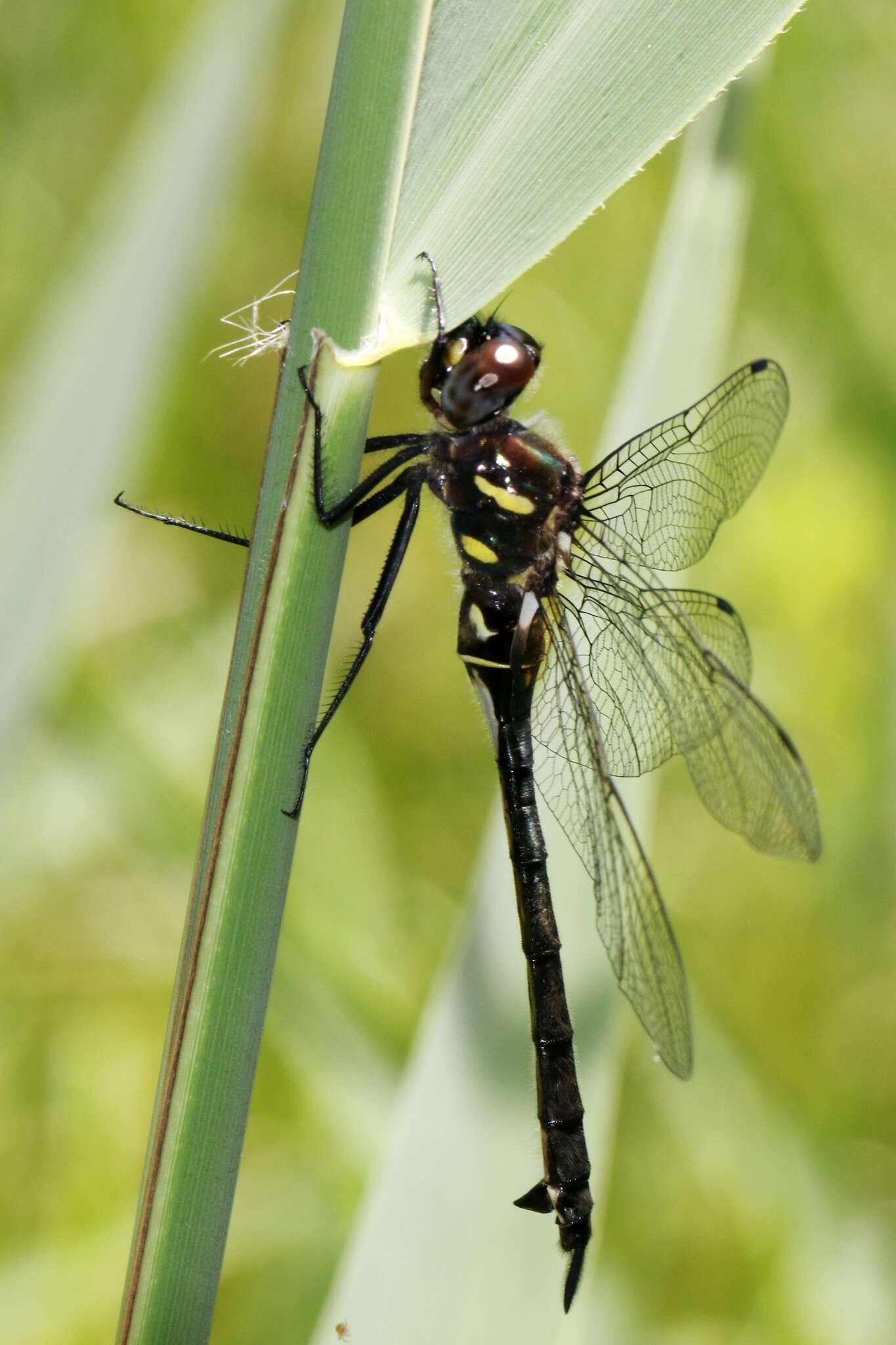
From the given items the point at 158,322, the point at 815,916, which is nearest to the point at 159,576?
the point at 158,322

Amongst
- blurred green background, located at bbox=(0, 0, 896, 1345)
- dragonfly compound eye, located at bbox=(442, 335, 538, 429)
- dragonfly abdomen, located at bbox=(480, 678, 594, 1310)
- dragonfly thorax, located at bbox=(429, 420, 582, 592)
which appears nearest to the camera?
dragonfly abdomen, located at bbox=(480, 678, 594, 1310)

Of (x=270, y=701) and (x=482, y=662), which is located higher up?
(x=482, y=662)

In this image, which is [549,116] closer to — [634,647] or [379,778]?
[634,647]

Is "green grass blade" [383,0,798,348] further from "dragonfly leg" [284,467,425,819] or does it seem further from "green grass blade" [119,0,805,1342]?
"dragonfly leg" [284,467,425,819]

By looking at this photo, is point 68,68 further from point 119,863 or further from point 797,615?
point 797,615

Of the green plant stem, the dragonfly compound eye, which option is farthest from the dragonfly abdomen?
the green plant stem

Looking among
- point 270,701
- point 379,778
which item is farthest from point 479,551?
point 379,778

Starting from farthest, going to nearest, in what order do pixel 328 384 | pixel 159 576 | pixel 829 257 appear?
pixel 829 257 < pixel 159 576 < pixel 328 384

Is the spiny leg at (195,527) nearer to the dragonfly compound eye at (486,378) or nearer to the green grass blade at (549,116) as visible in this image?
the dragonfly compound eye at (486,378)
